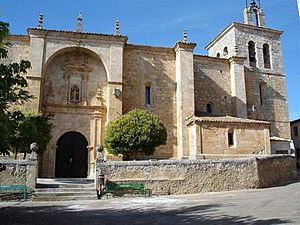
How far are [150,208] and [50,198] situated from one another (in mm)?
4511

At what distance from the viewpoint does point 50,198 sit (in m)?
12.0

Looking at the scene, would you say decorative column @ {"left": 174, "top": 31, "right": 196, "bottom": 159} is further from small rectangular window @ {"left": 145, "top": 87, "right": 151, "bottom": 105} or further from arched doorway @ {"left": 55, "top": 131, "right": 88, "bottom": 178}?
arched doorway @ {"left": 55, "top": 131, "right": 88, "bottom": 178}

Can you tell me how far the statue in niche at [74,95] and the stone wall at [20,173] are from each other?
7.69 meters

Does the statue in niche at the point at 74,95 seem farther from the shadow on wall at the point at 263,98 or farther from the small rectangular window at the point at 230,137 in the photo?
the shadow on wall at the point at 263,98

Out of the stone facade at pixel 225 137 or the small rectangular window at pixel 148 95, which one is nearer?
the stone facade at pixel 225 137

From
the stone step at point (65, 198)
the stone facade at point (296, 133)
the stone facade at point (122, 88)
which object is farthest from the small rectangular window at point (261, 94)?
the stone step at point (65, 198)

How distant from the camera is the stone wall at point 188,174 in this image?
13188 mm

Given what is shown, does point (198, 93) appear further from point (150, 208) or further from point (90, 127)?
point (150, 208)

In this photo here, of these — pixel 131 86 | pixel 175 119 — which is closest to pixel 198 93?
pixel 175 119

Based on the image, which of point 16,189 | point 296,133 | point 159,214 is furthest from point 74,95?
point 296,133

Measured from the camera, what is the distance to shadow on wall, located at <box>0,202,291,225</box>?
707 cm

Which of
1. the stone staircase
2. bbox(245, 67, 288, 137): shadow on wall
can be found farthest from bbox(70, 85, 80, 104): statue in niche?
bbox(245, 67, 288, 137): shadow on wall

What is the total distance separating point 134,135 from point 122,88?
4869mm

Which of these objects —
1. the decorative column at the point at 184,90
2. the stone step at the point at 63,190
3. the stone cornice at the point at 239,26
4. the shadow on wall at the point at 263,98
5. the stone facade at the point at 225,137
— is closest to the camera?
the stone step at the point at 63,190
